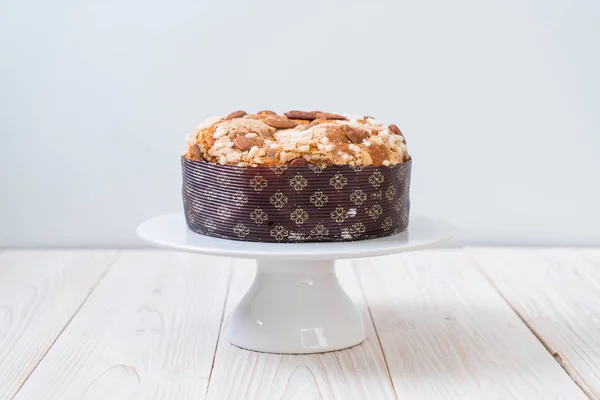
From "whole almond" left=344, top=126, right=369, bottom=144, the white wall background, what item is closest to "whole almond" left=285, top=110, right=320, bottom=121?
"whole almond" left=344, top=126, right=369, bottom=144

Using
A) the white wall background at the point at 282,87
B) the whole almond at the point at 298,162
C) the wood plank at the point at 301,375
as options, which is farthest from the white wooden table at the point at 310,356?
the whole almond at the point at 298,162

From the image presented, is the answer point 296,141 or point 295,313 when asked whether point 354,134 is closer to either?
point 296,141

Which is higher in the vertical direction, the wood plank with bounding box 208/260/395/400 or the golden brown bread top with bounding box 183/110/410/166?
the golden brown bread top with bounding box 183/110/410/166
